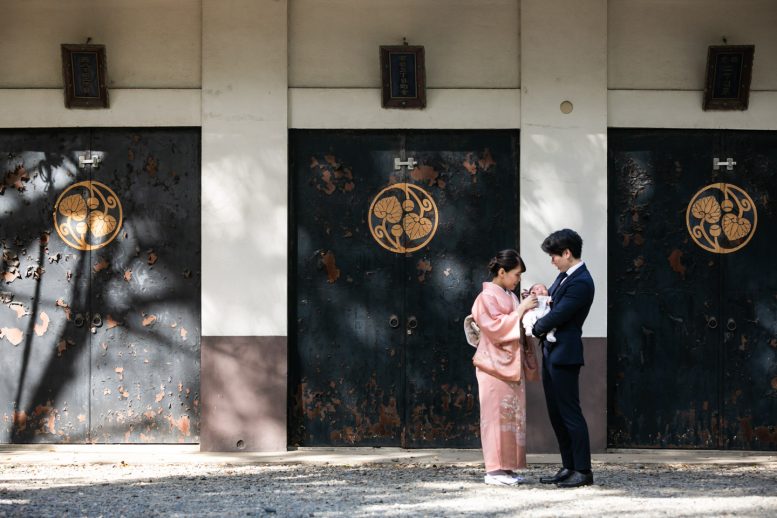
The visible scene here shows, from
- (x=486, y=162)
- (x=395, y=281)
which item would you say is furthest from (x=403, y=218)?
(x=486, y=162)

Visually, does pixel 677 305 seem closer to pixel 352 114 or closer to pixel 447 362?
pixel 447 362

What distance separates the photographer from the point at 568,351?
850 centimetres

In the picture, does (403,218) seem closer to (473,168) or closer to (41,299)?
(473,168)

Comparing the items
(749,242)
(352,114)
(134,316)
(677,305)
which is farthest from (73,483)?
(749,242)

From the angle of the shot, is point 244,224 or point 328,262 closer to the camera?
point 244,224

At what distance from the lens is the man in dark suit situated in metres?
8.48

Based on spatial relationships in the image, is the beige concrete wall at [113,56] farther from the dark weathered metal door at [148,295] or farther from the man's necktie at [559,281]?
the man's necktie at [559,281]

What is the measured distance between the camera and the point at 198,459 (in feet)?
34.1

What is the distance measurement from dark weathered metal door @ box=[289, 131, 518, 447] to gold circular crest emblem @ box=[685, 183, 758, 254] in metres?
1.59

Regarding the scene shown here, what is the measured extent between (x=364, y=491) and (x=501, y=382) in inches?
48.8

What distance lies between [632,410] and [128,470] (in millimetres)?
4340

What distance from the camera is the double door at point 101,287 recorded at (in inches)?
430

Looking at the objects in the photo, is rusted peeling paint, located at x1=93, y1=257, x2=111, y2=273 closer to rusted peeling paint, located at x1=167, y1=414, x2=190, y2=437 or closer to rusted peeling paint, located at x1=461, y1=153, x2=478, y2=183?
rusted peeling paint, located at x1=167, y1=414, x2=190, y2=437

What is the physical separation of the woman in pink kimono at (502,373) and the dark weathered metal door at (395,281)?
1.97m
